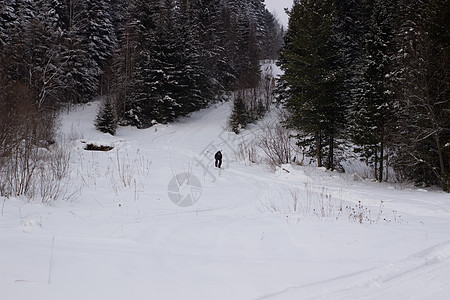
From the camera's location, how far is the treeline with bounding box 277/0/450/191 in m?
11.2

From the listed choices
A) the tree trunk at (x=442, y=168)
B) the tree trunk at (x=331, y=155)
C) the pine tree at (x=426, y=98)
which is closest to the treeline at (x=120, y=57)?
the tree trunk at (x=331, y=155)

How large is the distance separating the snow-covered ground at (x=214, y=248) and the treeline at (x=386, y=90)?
5321 millimetres

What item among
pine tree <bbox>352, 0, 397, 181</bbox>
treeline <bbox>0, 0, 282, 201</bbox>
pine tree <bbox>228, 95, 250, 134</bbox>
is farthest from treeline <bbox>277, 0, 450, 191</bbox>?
treeline <bbox>0, 0, 282, 201</bbox>

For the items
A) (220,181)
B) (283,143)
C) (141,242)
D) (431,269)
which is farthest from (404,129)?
(141,242)

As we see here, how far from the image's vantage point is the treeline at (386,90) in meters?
11.2

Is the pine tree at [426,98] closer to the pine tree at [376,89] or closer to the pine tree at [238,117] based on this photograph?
the pine tree at [376,89]

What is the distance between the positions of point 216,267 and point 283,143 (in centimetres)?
1383

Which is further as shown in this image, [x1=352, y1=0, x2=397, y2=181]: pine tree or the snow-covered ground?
[x1=352, y1=0, x2=397, y2=181]: pine tree

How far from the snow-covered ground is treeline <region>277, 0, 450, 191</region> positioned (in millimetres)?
5321

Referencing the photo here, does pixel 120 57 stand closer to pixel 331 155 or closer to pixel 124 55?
pixel 124 55

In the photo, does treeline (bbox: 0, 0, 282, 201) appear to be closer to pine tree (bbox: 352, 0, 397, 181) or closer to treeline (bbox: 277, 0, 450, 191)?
treeline (bbox: 277, 0, 450, 191)

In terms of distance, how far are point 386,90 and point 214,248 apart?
572 inches

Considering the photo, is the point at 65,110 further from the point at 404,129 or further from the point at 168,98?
the point at 404,129

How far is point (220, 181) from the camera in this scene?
10984 millimetres
